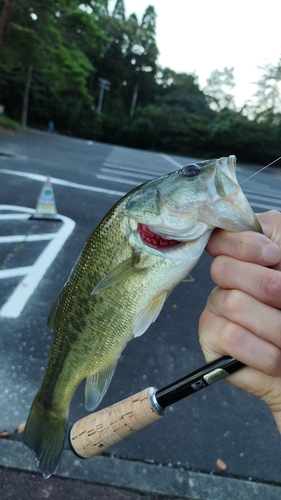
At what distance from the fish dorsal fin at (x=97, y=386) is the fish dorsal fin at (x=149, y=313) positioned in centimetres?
25

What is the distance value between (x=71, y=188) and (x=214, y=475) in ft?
25.3

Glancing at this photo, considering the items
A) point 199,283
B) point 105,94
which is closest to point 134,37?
point 105,94

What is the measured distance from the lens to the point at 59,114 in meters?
39.8

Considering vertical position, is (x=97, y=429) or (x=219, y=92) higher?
(x=219, y=92)

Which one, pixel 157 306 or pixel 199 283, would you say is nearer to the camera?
pixel 157 306

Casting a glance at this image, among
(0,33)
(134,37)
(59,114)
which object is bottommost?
(59,114)

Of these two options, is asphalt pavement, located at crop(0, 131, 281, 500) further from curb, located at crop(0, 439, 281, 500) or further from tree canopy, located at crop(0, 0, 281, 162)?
tree canopy, located at crop(0, 0, 281, 162)

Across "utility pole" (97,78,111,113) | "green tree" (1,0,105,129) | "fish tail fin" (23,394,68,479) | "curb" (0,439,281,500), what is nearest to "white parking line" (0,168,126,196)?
"curb" (0,439,281,500)

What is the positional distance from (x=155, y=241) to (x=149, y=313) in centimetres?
25

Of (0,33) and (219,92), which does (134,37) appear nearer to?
(219,92)

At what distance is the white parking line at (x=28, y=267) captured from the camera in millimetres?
3925

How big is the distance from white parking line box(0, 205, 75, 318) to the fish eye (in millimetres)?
2859

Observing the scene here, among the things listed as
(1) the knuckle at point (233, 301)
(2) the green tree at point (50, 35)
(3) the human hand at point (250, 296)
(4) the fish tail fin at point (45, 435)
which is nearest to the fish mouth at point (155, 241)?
(3) the human hand at point (250, 296)

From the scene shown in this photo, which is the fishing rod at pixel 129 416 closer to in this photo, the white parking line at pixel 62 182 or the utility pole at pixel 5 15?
the white parking line at pixel 62 182
